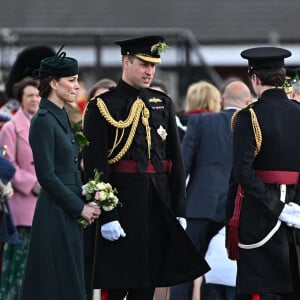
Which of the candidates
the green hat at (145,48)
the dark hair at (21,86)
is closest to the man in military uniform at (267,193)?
the green hat at (145,48)

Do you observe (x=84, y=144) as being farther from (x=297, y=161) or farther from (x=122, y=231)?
(x=297, y=161)

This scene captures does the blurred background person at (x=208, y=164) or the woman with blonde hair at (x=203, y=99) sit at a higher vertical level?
the woman with blonde hair at (x=203, y=99)

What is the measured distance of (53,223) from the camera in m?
7.22

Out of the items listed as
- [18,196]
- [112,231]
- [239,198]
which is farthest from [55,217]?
[18,196]

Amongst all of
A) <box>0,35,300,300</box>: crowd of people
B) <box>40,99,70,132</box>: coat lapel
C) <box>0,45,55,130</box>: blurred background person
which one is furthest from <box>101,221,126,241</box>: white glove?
<box>0,45,55,130</box>: blurred background person

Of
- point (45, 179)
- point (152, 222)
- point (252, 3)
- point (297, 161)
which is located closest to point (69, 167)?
point (45, 179)

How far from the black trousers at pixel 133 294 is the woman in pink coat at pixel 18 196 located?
2.10 m

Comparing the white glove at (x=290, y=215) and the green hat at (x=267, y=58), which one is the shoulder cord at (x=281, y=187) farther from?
the green hat at (x=267, y=58)

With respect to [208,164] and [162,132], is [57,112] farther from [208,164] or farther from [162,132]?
[208,164]

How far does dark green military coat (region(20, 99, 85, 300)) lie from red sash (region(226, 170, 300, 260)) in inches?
37.6

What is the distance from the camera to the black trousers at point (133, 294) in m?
7.66

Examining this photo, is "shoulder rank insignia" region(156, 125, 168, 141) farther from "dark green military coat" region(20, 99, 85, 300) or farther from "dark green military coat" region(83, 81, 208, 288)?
"dark green military coat" region(20, 99, 85, 300)

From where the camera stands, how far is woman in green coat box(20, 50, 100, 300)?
7160mm

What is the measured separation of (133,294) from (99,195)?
0.77 m
